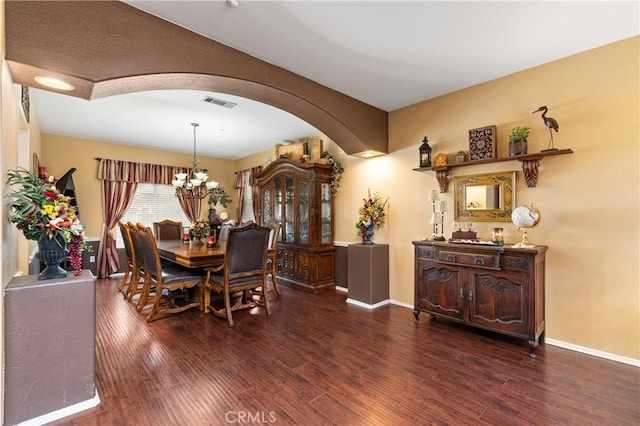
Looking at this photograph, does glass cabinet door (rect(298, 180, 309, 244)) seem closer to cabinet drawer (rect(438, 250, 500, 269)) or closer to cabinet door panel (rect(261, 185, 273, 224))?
cabinet door panel (rect(261, 185, 273, 224))

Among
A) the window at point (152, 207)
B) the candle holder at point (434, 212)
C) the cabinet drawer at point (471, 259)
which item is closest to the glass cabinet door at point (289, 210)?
the candle holder at point (434, 212)

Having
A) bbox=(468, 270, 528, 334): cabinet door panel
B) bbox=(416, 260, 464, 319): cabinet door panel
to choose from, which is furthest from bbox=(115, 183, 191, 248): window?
bbox=(468, 270, 528, 334): cabinet door panel

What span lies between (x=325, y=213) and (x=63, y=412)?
373cm

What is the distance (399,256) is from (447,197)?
102 centimetres

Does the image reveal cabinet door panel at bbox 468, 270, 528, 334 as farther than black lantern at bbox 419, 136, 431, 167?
No

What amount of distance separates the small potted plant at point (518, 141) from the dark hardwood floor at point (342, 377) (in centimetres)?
185

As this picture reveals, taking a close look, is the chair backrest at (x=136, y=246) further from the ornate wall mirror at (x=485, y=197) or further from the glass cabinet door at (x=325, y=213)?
the ornate wall mirror at (x=485, y=197)

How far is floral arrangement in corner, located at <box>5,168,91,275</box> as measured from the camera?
71.3 inches

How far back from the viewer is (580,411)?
190cm

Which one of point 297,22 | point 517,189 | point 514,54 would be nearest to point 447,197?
point 517,189

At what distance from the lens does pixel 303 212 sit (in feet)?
16.0

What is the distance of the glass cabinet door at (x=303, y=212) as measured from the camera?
4.80 m

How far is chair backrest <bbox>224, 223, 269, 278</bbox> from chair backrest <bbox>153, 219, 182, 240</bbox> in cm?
275

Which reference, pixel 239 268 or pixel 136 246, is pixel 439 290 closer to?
pixel 239 268
